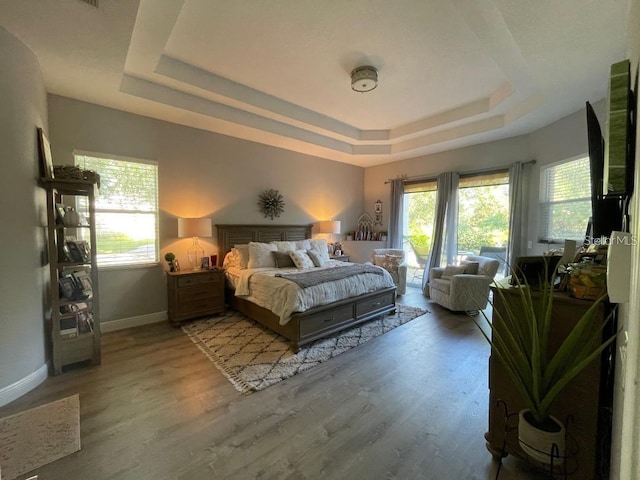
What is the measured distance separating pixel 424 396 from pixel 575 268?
1470 millimetres

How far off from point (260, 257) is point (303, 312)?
1470 mm

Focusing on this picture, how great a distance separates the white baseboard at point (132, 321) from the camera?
358 cm

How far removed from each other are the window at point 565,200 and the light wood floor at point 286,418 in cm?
223

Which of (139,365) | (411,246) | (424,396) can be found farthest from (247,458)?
(411,246)

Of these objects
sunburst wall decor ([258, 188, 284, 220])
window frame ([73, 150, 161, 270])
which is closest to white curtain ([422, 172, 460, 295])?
sunburst wall decor ([258, 188, 284, 220])

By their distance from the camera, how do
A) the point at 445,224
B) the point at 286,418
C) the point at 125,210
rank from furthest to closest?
the point at 445,224 < the point at 125,210 < the point at 286,418

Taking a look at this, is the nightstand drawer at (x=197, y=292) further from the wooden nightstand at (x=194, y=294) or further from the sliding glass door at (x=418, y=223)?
the sliding glass door at (x=418, y=223)

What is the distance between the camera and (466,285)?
425 cm

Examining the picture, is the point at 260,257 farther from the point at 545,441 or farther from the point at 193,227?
the point at 545,441

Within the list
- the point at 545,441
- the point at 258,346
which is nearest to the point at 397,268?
the point at 258,346

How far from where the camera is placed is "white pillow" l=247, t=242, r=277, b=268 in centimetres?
422

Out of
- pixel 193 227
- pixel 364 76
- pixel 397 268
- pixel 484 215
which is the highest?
pixel 364 76

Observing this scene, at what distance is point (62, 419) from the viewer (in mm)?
2008

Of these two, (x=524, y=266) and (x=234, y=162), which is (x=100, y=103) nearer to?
(x=234, y=162)
